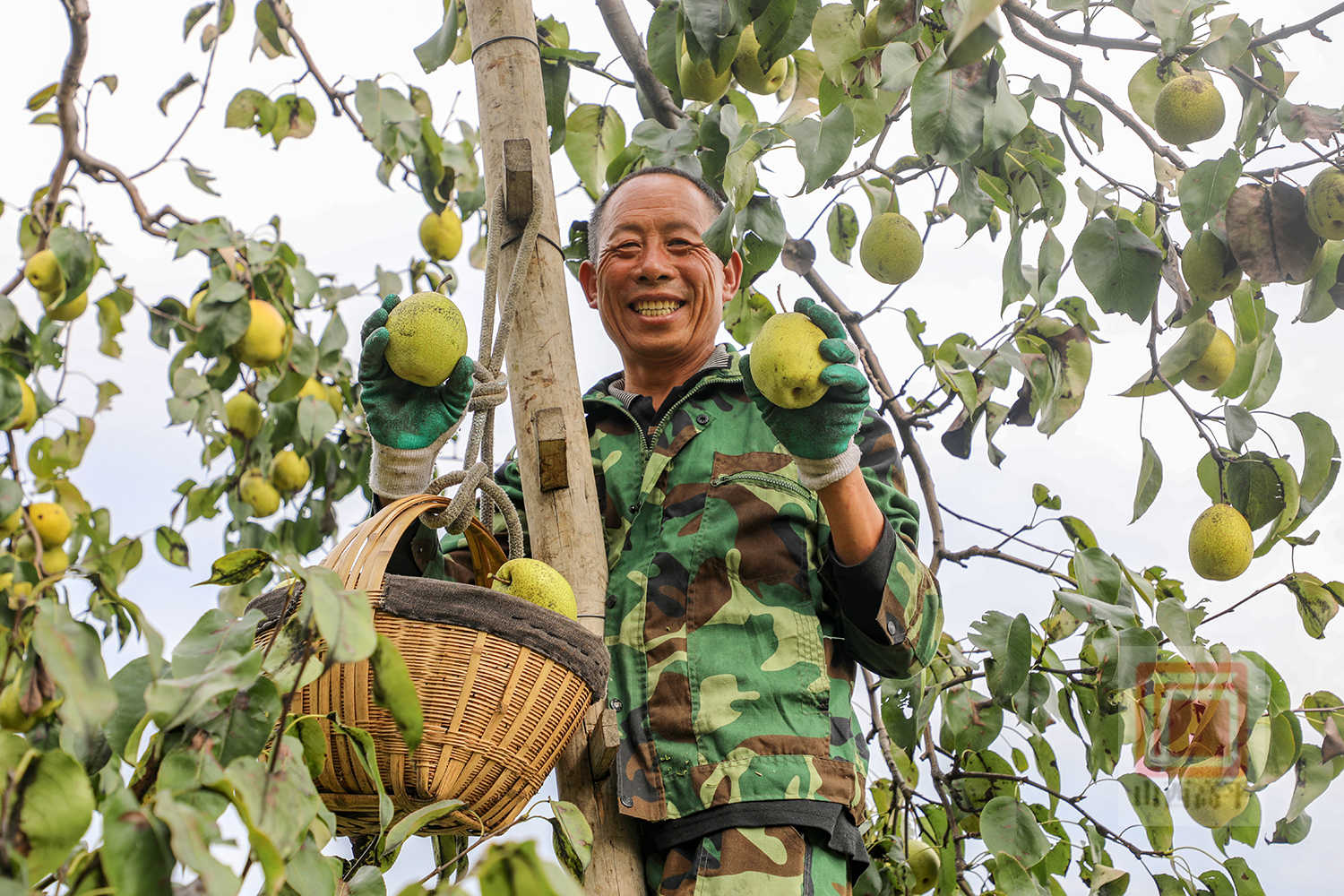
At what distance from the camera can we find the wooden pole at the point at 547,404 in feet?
3.84

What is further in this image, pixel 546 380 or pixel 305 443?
pixel 305 443

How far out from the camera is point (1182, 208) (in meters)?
1.25

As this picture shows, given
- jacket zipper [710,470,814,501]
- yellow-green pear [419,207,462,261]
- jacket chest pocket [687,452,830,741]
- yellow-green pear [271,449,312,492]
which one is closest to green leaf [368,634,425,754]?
jacket chest pocket [687,452,830,741]

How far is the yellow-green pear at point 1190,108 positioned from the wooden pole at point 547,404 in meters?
0.81

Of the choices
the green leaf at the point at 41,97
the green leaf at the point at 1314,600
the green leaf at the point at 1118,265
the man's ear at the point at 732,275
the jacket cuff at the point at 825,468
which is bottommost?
the green leaf at the point at 1314,600

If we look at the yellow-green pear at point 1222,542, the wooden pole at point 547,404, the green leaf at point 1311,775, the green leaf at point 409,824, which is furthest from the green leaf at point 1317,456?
the green leaf at point 409,824

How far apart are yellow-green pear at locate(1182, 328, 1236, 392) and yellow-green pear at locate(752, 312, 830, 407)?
76 centimetres

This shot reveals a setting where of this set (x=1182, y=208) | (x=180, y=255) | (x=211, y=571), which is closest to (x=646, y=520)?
(x=211, y=571)

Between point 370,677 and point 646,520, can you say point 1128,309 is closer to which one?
point 646,520

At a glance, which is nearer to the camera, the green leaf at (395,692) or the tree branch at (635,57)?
the green leaf at (395,692)

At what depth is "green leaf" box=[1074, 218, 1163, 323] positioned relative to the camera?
127 cm

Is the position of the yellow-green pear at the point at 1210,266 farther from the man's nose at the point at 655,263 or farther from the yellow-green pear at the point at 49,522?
the yellow-green pear at the point at 49,522

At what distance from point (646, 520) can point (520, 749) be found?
45 centimetres

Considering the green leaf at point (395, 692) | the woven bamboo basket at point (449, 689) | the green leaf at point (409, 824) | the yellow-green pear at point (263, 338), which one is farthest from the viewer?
the yellow-green pear at point (263, 338)
